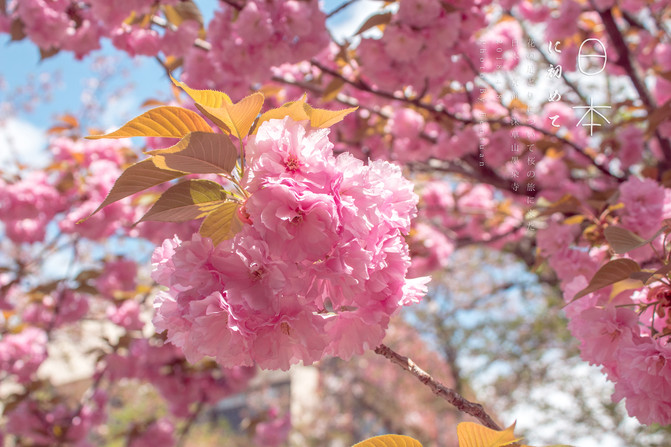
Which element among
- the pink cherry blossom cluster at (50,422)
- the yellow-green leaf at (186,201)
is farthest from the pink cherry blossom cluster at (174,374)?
the yellow-green leaf at (186,201)

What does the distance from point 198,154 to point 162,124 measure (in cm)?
9

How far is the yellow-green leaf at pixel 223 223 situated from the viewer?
2.48 ft

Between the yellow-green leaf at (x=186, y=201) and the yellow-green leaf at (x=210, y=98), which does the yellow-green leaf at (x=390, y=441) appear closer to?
the yellow-green leaf at (x=186, y=201)

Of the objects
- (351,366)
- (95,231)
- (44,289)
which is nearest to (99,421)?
(44,289)

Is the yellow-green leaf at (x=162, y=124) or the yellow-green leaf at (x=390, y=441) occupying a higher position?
the yellow-green leaf at (x=162, y=124)

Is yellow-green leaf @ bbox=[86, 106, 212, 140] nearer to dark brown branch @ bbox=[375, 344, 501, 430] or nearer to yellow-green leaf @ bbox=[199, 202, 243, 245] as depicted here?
yellow-green leaf @ bbox=[199, 202, 243, 245]

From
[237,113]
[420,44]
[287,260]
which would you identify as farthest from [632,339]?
[420,44]

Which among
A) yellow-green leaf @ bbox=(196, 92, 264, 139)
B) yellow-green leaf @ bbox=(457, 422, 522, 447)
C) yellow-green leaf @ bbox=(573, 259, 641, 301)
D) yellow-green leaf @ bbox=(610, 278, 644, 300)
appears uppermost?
yellow-green leaf @ bbox=(196, 92, 264, 139)

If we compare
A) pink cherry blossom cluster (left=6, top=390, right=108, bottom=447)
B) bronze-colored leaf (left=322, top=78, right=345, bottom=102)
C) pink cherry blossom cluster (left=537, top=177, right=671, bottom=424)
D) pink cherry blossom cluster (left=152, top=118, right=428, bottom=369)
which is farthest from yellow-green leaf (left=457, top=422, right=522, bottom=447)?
pink cherry blossom cluster (left=6, top=390, right=108, bottom=447)

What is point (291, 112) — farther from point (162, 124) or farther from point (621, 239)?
point (621, 239)

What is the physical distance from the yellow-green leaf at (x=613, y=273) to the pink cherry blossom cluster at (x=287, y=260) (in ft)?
1.23

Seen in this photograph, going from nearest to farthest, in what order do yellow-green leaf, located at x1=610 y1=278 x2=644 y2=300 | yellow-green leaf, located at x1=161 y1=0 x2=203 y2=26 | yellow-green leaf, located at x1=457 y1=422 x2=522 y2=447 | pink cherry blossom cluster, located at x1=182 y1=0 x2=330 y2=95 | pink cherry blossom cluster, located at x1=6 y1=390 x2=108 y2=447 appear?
yellow-green leaf, located at x1=457 y1=422 x2=522 y2=447, yellow-green leaf, located at x1=610 y1=278 x2=644 y2=300, pink cherry blossom cluster, located at x1=182 y1=0 x2=330 y2=95, yellow-green leaf, located at x1=161 y1=0 x2=203 y2=26, pink cherry blossom cluster, located at x1=6 y1=390 x2=108 y2=447

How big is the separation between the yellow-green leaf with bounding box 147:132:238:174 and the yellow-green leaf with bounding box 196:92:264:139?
35 mm

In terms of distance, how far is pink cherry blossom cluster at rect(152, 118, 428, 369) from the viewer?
0.67 meters
